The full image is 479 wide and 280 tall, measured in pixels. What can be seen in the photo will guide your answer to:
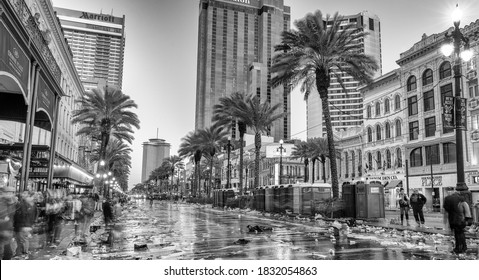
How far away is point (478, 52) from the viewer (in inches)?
1538

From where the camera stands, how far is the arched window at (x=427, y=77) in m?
46.5

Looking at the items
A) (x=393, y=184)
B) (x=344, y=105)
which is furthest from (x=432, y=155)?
(x=344, y=105)

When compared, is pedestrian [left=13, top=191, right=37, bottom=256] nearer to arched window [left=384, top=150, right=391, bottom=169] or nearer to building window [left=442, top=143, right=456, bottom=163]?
building window [left=442, top=143, right=456, bottom=163]

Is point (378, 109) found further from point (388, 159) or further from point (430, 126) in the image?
point (430, 126)

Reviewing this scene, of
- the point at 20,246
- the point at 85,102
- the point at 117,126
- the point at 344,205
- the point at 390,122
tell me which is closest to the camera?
the point at 20,246

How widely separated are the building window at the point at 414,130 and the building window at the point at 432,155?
7.97 ft

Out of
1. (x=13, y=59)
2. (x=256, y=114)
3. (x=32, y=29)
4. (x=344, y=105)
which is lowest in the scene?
(x=13, y=59)

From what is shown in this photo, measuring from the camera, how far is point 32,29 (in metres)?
12.4

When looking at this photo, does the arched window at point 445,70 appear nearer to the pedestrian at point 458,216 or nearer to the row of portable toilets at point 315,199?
the row of portable toilets at point 315,199

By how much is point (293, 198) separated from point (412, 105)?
27.9 meters

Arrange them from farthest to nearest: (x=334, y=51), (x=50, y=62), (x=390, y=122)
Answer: (x=390, y=122) < (x=334, y=51) < (x=50, y=62)
